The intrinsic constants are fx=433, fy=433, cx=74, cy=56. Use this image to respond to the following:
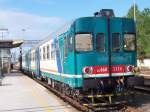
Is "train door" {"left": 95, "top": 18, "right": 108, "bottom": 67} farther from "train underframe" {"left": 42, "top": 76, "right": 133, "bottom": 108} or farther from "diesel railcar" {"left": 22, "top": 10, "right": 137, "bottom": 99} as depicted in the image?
"train underframe" {"left": 42, "top": 76, "right": 133, "bottom": 108}

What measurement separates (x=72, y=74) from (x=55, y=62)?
4.97 meters

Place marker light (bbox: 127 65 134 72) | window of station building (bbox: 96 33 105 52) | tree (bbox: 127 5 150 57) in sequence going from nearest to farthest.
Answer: window of station building (bbox: 96 33 105 52)
marker light (bbox: 127 65 134 72)
tree (bbox: 127 5 150 57)

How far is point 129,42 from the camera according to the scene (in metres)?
15.3

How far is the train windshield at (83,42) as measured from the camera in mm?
14555

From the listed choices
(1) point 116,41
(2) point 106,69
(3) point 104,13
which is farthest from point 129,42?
(2) point 106,69

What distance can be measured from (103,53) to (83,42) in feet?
2.56

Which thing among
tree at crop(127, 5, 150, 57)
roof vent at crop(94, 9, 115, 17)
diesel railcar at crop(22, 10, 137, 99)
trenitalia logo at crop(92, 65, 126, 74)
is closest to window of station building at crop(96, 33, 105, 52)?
diesel railcar at crop(22, 10, 137, 99)

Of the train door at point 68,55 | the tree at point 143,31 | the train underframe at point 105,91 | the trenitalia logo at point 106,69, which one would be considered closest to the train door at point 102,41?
the trenitalia logo at point 106,69

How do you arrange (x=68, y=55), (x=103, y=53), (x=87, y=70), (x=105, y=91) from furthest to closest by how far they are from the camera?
(x=68, y=55)
(x=105, y=91)
(x=103, y=53)
(x=87, y=70)

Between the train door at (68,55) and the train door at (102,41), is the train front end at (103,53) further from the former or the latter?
the train door at (68,55)

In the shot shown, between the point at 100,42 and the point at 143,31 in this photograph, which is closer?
the point at 100,42

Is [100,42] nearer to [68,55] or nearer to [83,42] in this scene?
[83,42]

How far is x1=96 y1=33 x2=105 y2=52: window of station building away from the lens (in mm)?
14688

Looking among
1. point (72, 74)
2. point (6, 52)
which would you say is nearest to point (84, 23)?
point (72, 74)
